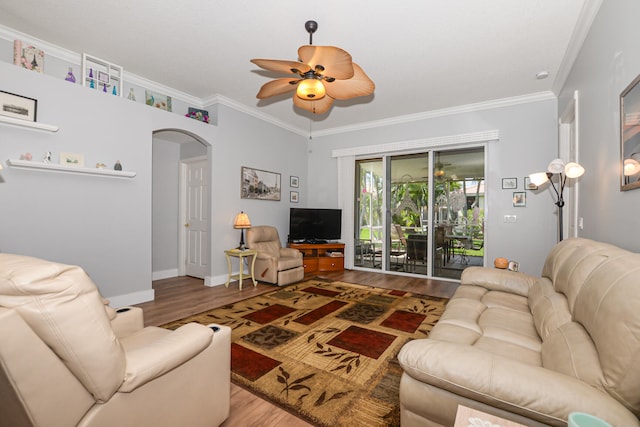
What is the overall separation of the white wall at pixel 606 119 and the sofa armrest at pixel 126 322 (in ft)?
10.3

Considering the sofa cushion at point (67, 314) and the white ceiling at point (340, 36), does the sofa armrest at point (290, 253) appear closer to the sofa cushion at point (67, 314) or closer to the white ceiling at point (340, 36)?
the white ceiling at point (340, 36)

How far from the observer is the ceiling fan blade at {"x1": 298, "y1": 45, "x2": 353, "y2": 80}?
2135mm

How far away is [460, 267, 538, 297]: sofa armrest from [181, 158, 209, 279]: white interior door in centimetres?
419

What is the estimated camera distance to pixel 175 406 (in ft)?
4.25

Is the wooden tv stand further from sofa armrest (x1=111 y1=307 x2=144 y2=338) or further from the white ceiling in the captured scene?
sofa armrest (x1=111 y1=307 x2=144 y2=338)

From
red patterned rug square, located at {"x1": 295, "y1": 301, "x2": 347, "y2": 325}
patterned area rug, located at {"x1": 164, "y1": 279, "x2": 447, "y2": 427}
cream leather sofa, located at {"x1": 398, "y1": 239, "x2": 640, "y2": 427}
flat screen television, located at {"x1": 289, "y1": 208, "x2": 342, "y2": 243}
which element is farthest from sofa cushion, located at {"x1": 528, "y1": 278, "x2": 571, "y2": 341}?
flat screen television, located at {"x1": 289, "y1": 208, "x2": 342, "y2": 243}

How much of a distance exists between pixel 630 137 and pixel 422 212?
363 centimetres

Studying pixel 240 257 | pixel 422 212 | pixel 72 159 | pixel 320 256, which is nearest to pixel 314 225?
pixel 320 256

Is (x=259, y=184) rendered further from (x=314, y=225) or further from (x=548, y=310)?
(x=548, y=310)

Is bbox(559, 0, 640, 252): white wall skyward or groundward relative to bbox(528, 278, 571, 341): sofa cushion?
skyward

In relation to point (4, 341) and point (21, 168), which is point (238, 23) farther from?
point (4, 341)

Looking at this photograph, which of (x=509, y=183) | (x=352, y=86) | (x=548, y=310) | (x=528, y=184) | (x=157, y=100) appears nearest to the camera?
(x=548, y=310)

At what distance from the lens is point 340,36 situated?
9.84ft

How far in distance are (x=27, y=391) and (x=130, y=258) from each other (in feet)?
10.7
